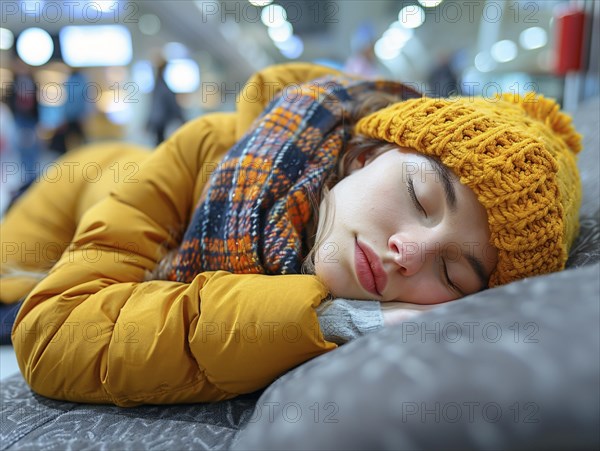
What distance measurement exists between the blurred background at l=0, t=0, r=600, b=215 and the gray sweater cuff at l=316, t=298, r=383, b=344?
1.55 m

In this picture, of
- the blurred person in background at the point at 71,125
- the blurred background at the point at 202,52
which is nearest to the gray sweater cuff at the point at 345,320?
the blurred background at the point at 202,52

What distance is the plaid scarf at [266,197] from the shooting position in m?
0.76

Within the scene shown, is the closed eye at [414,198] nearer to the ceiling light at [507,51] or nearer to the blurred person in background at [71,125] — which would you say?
the blurred person in background at [71,125]

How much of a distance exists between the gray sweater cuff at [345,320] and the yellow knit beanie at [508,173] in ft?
0.67

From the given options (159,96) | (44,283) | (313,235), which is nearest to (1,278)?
(44,283)

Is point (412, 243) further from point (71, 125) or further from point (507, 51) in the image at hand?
point (507, 51)

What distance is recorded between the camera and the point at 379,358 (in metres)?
0.41

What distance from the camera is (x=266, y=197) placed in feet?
2.60

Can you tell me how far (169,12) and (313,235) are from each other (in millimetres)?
5962

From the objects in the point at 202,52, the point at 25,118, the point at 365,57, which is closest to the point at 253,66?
the point at 202,52

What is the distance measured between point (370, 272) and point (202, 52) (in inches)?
332

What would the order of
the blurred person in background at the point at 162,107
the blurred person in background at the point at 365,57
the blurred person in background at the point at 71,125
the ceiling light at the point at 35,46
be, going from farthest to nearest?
the ceiling light at the point at 35,46 < the blurred person in background at the point at 162,107 < the blurred person in background at the point at 365,57 < the blurred person in background at the point at 71,125

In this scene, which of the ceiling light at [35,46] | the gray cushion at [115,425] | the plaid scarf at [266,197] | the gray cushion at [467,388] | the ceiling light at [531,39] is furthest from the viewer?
the ceiling light at [35,46]

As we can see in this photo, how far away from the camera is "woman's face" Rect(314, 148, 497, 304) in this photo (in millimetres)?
678
